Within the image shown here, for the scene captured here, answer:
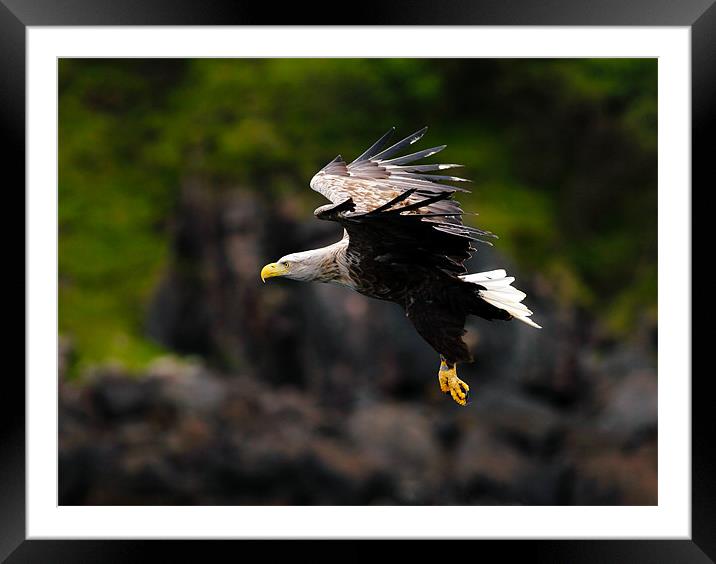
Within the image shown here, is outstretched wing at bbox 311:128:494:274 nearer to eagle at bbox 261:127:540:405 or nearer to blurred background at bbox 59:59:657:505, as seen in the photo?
eagle at bbox 261:127:540:405

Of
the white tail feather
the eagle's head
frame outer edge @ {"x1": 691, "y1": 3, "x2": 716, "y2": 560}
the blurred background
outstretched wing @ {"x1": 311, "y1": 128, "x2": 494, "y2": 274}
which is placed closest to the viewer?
outstretched wing @ {"x1": 311, "y1": 128, "x2": 494, "y2": 274}

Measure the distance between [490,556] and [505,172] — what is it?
30.6 ft

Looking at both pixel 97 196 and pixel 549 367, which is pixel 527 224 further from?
pixel 97 196

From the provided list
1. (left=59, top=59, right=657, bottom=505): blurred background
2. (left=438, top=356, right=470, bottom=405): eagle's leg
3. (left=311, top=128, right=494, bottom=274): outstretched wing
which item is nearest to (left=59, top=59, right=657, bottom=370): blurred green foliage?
(left=59, top=59, right=657, bottom=505): blurred background

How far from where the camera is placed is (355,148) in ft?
49.1

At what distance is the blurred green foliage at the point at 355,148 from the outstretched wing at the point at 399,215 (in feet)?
28.5

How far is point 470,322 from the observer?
11.6 metres

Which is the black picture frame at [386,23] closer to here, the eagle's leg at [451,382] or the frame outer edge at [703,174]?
the frame outer edge at [703,174]

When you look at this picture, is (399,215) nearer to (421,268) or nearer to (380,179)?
(421,268)

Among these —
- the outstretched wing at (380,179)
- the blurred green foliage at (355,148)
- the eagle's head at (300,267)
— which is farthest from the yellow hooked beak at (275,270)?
the blurred green foliage at (355,148)

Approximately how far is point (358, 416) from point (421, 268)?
8.43 meters

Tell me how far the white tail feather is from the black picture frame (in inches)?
47.8

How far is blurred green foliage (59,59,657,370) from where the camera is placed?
14047 millimetres

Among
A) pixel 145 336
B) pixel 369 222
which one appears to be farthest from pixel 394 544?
pixel 145 336
